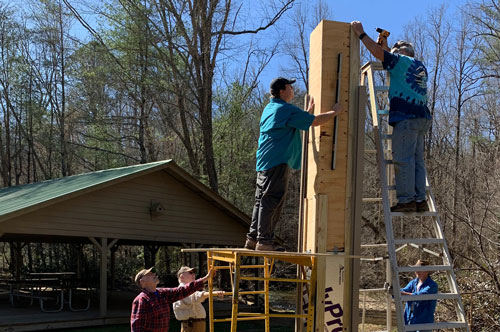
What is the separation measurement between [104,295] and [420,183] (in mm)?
10618

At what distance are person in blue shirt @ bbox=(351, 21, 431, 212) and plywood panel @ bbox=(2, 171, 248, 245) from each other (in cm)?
984

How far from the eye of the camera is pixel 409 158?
Result: 4.88 m

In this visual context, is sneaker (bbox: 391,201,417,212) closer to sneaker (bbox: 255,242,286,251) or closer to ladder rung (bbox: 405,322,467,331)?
ladder rung (bbox: 405,322,467,331)

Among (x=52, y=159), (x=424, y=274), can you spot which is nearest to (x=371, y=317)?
(x=424, y=274)

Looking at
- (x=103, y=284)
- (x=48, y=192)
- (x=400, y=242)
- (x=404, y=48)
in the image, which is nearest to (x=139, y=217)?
(x=103, y=284)

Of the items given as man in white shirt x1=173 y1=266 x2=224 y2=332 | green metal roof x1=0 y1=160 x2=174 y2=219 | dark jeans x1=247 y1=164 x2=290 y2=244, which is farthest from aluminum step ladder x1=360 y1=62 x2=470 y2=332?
green metal roof x1=0 y1=160 x2=174 y2=219

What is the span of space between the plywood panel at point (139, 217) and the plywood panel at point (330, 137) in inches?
380

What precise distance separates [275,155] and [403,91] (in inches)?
56.7

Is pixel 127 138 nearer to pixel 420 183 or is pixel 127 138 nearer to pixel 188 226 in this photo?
pixel 188 226

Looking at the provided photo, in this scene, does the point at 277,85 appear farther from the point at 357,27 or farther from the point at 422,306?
the point at 422,306

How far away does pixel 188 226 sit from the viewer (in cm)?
1546

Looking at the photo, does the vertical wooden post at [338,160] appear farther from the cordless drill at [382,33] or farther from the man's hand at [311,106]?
the cordless drill at [382,33]

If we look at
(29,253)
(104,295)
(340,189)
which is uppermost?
(340,189)

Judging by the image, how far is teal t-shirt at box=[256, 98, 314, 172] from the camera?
174 inches
